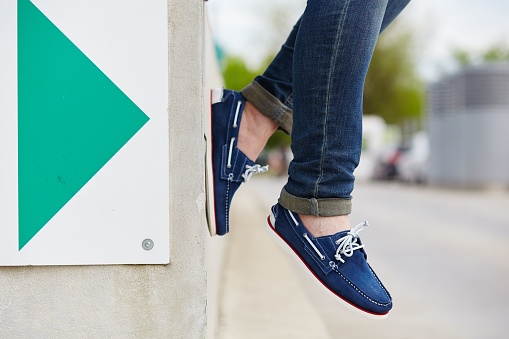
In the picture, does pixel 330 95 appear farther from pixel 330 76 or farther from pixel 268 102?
pixel 268 102

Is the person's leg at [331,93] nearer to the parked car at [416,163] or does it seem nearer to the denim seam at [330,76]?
the denim seam at [330,76]

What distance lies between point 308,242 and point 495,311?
1.89 metres

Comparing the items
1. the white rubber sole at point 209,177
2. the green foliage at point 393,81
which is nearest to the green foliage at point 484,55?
the green foliage at point 393,81

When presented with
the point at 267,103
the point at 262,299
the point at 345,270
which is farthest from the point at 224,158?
the point at 262,299

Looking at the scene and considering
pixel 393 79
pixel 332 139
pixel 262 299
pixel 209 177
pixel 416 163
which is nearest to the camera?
pixel 332 139

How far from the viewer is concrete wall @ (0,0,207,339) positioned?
60.3 inches

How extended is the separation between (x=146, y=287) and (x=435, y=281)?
8.91 ft

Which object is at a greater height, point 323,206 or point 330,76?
point 330,76

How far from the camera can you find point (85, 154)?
5.05 ft

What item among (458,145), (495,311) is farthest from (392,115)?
(495,311)

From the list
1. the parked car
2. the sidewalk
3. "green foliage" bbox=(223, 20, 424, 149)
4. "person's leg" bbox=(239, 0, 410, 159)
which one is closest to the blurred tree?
"green foliage" bbox=(223, 20, 424, 149)

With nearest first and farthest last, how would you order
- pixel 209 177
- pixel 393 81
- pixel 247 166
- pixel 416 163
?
pixel 209 177 → pixel 247 166 → pixel 416 163 → pixel 393 81

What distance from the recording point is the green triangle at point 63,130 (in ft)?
5.05

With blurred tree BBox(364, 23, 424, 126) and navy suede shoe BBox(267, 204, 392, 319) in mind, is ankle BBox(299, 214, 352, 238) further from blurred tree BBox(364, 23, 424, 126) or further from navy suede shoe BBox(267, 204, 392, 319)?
blurred tree BBox(364, 23, 424, 126)
